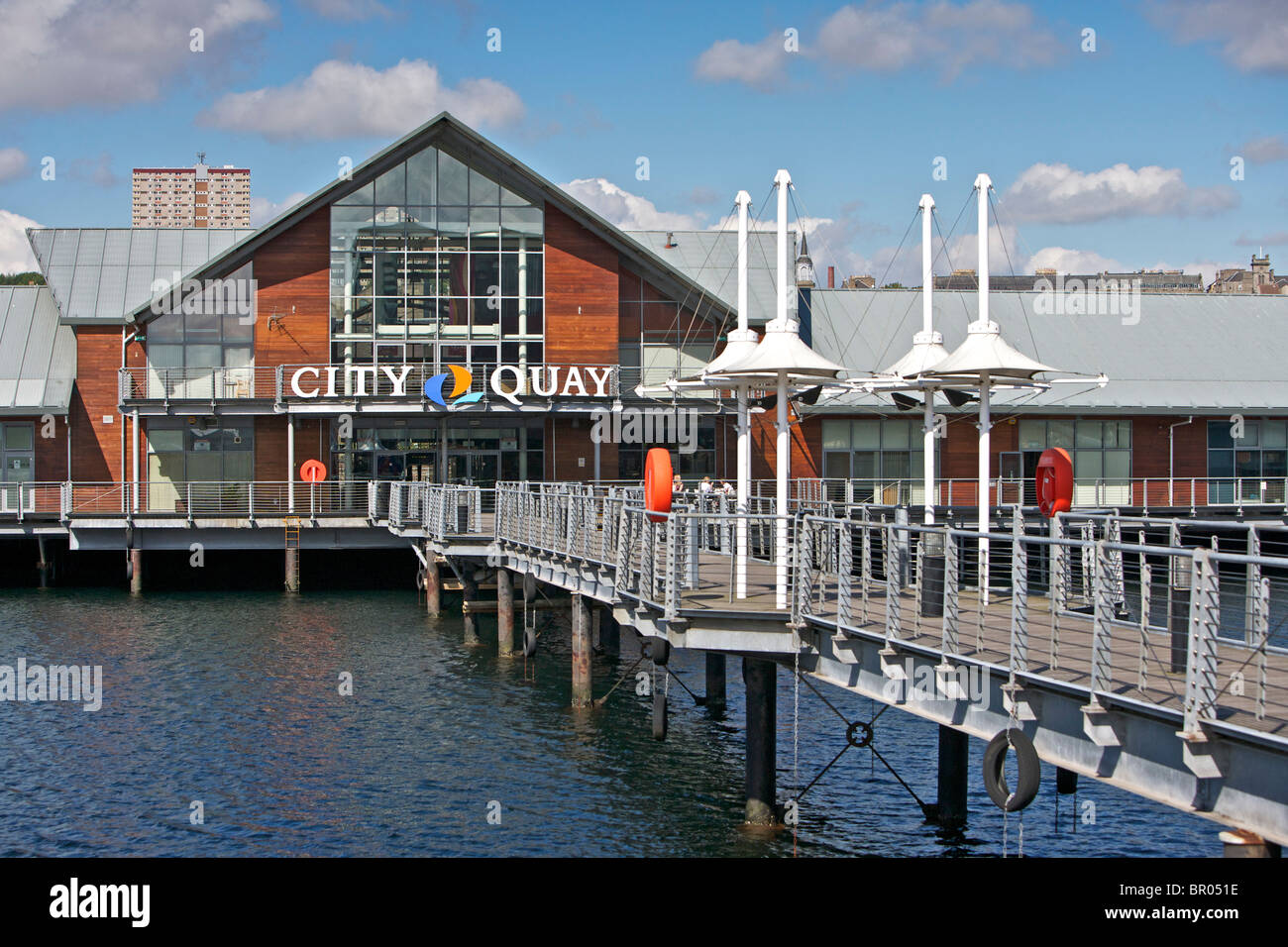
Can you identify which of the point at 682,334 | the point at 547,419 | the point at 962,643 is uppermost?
the point at 682,334

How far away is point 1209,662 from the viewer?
29.2ft

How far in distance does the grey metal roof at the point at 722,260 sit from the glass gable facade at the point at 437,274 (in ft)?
17.8

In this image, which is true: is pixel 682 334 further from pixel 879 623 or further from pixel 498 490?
pixel 879 623

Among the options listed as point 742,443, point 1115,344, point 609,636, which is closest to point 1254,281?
point 1115,344

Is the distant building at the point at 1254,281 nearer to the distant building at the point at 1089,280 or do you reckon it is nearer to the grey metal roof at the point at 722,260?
the distant building at the point at 1089,280

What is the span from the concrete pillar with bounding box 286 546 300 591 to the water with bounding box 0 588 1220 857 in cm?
1013

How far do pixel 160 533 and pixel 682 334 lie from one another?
664 inches

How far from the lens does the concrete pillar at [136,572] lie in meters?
37.2

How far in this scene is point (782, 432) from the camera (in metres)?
15.5

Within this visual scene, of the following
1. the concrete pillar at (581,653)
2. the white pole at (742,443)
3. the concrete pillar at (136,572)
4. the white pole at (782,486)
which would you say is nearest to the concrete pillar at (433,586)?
the concrete pillar at (136,572)

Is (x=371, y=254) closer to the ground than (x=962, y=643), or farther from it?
farther from it

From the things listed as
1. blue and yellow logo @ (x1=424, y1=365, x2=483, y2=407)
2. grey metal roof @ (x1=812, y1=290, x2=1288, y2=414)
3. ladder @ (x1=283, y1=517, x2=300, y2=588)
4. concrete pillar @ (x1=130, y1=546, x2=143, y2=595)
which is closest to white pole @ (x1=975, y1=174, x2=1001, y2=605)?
blue and yellow logo @ (x1=424, y1=365, x2=483, y2=407)

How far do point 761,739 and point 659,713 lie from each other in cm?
357
